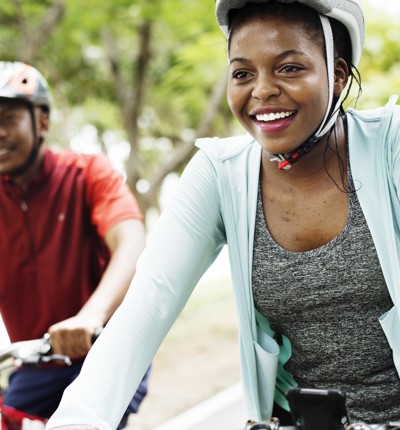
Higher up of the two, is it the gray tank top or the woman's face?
the woman's face

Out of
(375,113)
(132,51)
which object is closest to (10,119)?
(375,113)

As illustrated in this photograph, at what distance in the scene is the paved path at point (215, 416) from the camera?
4.95m

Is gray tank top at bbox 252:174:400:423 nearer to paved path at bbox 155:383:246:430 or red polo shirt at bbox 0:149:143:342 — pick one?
red polo shirt at bbox 0:149:143:342

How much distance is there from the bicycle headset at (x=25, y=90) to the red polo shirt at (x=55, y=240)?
105mm

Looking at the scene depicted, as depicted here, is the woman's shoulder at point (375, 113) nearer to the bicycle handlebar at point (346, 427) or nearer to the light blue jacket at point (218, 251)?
the light blue jacket at point (218, 251)

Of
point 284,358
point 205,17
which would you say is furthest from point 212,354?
point 284,358

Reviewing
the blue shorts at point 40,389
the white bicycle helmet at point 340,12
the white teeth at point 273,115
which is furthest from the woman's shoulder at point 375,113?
the blue shorts at point 40,389

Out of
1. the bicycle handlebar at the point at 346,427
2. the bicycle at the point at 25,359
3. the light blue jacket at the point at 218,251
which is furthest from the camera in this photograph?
the bicycle at the point at 25,359

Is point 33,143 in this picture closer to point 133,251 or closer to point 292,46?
point 133,251

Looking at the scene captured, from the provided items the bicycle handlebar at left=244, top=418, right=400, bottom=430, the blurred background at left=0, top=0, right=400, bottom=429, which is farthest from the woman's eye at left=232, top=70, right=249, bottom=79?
the blurred background at left=0, top=0, right=400, bottom=429

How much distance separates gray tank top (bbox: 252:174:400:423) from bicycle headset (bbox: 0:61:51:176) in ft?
5.24

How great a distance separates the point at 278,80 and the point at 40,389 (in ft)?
6.25

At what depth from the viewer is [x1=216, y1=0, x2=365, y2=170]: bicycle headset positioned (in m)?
1.84

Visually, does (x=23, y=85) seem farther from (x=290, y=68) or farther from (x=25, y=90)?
(x=290, y=68)
